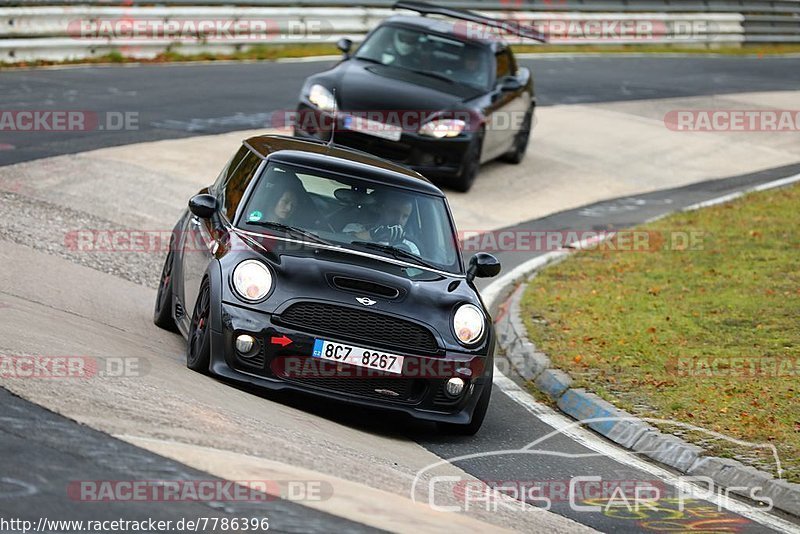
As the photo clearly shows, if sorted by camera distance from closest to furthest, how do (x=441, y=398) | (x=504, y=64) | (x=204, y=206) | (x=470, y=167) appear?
(x=441, y=398), (x=204, y=206), (x=470, y=167), (x=504, y=64)

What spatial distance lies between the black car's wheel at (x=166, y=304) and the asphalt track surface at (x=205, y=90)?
5144 mm

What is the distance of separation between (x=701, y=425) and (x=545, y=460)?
3.81 ft

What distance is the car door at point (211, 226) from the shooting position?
8.49 metres

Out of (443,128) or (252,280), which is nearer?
(252,280)

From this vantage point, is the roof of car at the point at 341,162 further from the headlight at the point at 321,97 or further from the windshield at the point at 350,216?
the headlight at the point at 321,97

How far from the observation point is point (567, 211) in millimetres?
16891

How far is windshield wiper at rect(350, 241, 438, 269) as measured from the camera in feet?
27.8

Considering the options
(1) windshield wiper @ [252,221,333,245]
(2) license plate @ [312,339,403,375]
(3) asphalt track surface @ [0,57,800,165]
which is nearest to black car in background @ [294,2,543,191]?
(3) asphalt track surface @ [0,57,800,165]

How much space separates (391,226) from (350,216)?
0.89 ft

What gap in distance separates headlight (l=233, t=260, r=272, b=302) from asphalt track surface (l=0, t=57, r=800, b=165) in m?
7.26

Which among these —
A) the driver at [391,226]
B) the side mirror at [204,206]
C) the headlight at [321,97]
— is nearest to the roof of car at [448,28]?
the headlight at [321,97]

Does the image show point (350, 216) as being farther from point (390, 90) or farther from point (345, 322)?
point (390, 90)

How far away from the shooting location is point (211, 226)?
28.9 feet

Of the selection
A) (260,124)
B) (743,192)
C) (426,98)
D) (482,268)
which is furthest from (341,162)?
(743,192)
